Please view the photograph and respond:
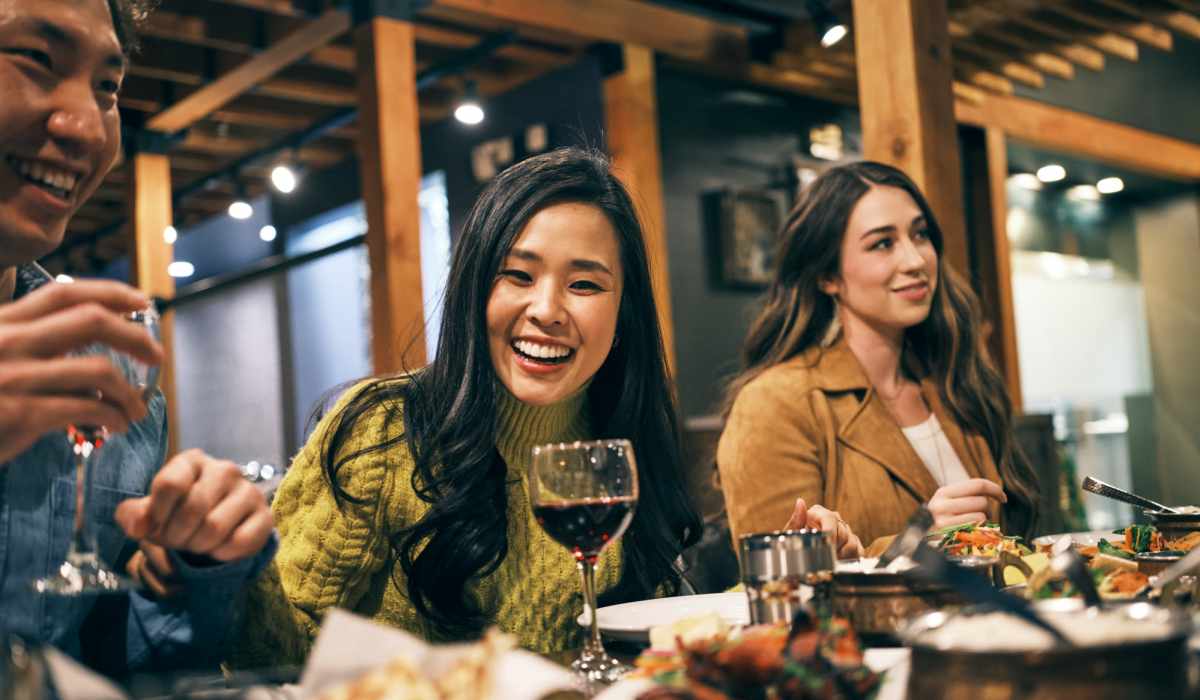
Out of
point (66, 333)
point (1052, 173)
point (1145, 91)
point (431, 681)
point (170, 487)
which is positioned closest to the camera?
point (431, 681)

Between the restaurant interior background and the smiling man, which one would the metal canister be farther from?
the restaurant interior background

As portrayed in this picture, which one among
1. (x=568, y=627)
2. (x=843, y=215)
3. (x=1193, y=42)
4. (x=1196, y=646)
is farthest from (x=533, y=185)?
(x=1193, y=42)

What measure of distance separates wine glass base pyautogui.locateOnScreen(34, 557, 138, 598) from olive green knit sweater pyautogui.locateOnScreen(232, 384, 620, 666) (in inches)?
18.6

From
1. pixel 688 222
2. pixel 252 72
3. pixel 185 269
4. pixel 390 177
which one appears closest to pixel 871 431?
pixel 390 177

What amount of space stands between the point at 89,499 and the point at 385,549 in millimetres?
727

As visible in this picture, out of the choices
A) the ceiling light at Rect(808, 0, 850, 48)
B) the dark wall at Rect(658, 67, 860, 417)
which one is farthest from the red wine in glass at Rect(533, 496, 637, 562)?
the dark wall at Rect(658, 67, 860, 417)

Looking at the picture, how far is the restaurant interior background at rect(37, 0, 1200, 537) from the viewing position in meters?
6.36

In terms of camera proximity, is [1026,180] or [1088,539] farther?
[1026,180]

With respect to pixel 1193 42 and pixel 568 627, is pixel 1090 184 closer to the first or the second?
pixel 1193 42

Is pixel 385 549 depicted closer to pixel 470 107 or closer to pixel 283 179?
pixel 470 107

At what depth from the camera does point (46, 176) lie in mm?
1373

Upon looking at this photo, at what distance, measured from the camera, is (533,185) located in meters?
1.88

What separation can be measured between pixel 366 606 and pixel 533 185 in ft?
2.36

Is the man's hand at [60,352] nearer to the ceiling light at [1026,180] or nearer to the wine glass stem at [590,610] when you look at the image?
the wine glass stem at [590,610]
